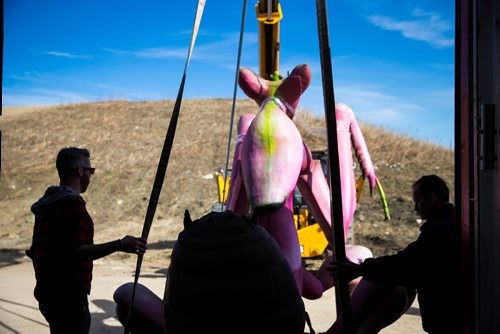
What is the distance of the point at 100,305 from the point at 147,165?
13056mm

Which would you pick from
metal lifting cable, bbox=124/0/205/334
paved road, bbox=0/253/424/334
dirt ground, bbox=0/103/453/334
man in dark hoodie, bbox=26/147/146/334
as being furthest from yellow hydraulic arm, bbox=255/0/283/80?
dirt ground, bbox=0/103/453/334

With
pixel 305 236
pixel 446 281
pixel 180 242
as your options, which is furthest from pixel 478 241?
pixel 305 236

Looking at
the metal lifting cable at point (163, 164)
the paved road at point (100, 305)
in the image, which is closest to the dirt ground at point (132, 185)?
the paved road at point (100, 305)

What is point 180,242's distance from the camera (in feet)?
5.98

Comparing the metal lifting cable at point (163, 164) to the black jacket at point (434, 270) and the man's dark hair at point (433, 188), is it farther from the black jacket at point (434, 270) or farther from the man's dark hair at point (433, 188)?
the man's dark hair at point (433, 188)

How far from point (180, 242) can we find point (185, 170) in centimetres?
1655

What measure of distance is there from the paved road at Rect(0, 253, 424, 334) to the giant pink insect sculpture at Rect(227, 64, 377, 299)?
70.1 inches

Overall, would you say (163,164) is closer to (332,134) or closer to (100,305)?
(332,134)

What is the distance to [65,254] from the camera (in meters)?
2.64

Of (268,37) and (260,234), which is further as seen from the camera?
(268,37)

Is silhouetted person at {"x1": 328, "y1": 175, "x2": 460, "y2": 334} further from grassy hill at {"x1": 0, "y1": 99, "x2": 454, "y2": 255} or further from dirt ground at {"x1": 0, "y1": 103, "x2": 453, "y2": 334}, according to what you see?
grassy hill at {"x1": 0, "y1": 99, "x2": 454, "y2": 255}

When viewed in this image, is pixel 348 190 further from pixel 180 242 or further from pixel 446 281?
pixel 180 242

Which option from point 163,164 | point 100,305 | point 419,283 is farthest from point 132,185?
point 419,283

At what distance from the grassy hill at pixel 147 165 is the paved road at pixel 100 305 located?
11.5 ft
